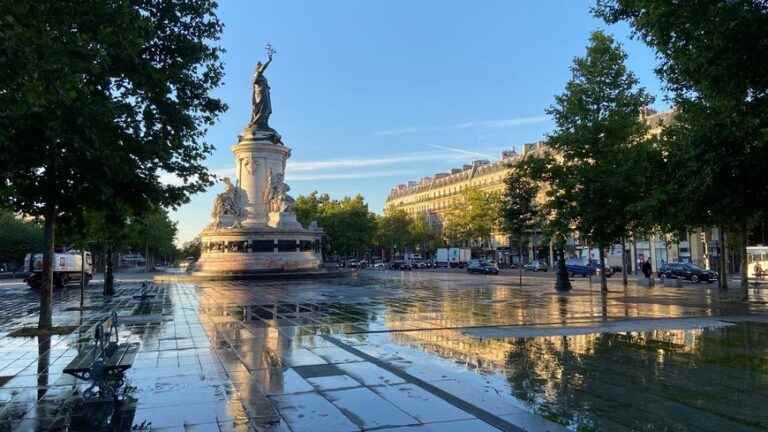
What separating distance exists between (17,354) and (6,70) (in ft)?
25.4

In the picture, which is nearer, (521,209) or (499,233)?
(521,209)

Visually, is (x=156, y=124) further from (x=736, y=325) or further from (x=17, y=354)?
(x=736, y=325)

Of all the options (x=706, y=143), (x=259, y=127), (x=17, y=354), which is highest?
(x=259, y=127)

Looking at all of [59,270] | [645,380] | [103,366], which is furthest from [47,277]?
[59,270]

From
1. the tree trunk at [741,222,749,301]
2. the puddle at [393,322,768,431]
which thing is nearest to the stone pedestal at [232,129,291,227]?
the tree trunk at [741,222,749,301]

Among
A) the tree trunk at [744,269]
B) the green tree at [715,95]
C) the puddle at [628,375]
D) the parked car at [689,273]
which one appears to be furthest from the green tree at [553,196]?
the parked car at [689,273]

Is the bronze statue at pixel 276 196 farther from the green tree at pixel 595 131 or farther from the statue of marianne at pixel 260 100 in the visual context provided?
the green tree at pixel 595 131

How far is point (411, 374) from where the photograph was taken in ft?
31.1

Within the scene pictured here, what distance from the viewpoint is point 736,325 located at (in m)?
15.8

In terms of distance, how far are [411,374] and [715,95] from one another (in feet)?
29.0

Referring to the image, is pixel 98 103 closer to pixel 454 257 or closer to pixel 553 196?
pixel 553 196

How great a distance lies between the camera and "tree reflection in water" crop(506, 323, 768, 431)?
6984 mm

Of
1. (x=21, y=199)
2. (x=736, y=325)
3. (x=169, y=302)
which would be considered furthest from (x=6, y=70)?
(x=169, y=302)

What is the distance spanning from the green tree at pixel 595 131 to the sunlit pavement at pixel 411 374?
28.9ft
